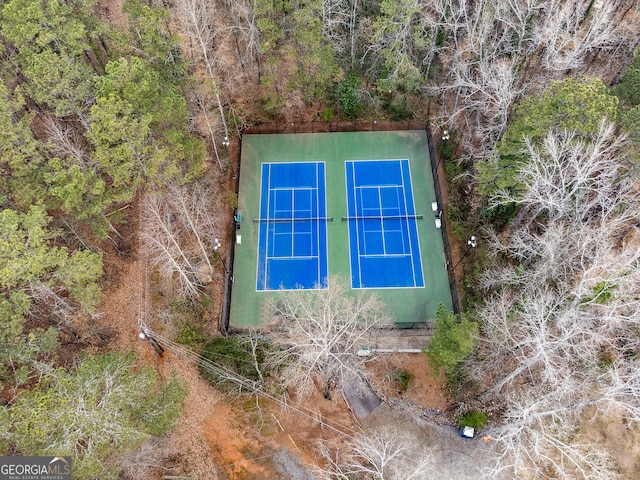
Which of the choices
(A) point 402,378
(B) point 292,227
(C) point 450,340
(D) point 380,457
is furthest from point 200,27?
(D) point 380,457

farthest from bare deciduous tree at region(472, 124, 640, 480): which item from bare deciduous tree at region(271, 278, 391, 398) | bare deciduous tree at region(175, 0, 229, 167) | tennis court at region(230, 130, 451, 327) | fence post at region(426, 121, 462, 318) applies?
bare deciduous tree at region(175, 0, 229, 167)

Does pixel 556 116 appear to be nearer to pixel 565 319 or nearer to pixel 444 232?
pixel 565 319

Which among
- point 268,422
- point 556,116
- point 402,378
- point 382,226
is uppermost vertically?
point 382,226

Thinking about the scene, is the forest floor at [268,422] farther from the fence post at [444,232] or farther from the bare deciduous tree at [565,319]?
the fence post at [444,232]

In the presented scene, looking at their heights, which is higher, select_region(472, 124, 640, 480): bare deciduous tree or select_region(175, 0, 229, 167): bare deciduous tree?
select_region(175, 0, 229, 167): bare deciduous tree

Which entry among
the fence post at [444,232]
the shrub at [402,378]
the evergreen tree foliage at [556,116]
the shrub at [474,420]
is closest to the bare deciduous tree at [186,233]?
the shrub at [402,378]

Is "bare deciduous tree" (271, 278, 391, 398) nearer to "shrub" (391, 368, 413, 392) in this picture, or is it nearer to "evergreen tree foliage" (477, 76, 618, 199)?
"shrub" (391, 368, 413, 392)

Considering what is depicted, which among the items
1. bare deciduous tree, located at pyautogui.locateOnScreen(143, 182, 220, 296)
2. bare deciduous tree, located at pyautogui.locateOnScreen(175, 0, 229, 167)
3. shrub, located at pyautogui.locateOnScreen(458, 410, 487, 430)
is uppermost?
bare deciduous tree, located at pyautogui.locateOnScreen(175, 0, 229, 167)
